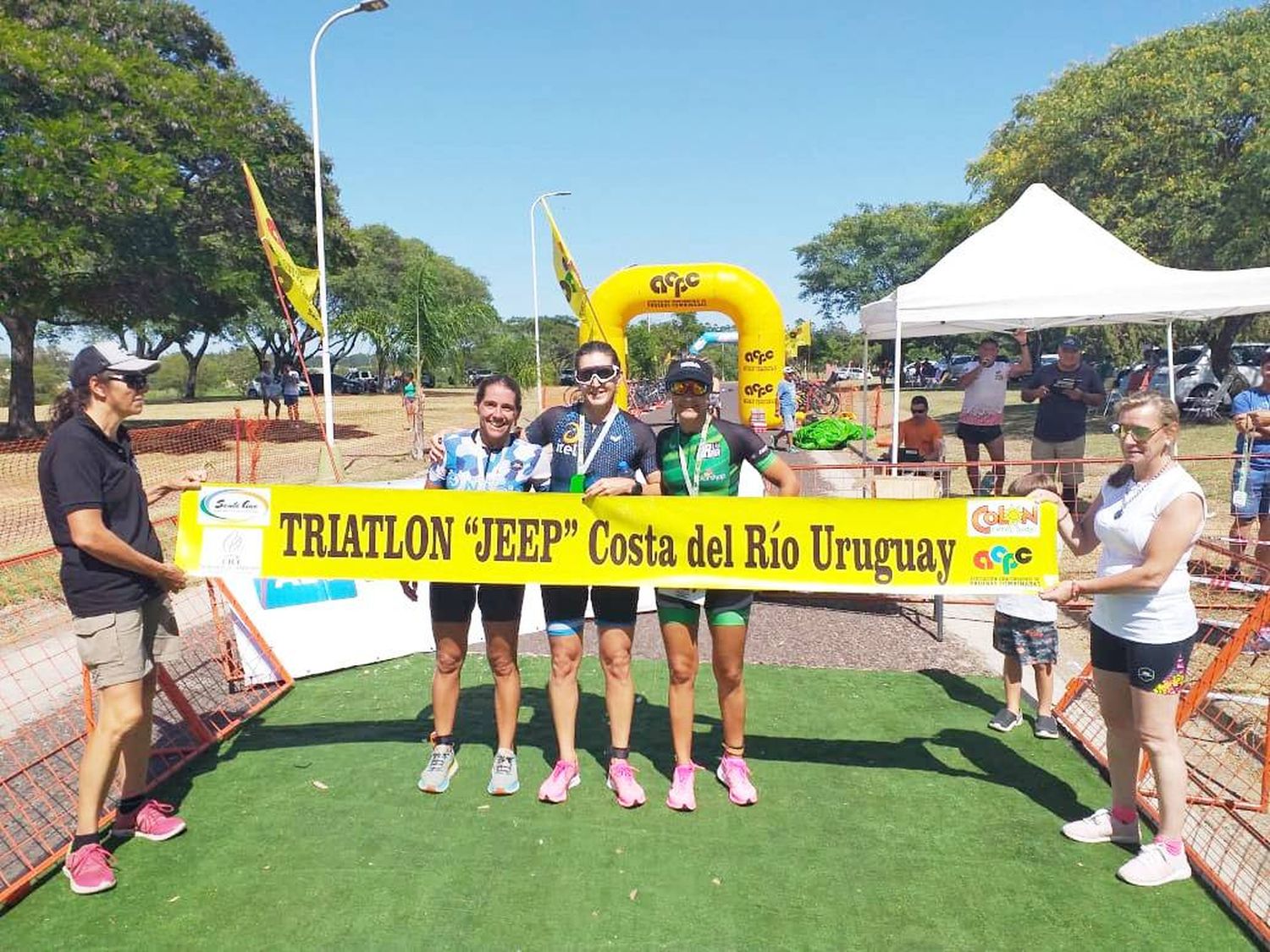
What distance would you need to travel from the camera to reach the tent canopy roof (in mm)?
7746

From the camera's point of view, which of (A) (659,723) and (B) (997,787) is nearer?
(B) (997,787)

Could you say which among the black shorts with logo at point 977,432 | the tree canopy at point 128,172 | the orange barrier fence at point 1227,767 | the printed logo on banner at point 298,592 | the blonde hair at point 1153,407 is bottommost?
the orange barrier fence at point 1227,767

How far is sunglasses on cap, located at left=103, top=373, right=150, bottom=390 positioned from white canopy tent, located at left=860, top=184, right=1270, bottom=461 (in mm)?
6660

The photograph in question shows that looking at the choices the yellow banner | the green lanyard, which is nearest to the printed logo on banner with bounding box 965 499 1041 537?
the yellow banner

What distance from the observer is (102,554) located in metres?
3.02

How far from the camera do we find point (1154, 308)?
7777mm

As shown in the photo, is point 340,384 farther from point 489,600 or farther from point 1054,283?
point 489,600

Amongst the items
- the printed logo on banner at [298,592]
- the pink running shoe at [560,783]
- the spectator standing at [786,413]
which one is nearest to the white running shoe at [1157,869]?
the pink running shoe at [560,783]

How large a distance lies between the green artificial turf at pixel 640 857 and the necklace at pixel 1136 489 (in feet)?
4.73

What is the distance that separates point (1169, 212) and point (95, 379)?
21.2 meters

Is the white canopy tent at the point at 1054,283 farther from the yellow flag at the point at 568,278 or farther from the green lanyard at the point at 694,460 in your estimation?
the green lanyard at the point at 694,460

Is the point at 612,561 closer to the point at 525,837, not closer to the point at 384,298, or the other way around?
the point at 525,837

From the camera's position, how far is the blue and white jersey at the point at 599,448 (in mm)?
3701

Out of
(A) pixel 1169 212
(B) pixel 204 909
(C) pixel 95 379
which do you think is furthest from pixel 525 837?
(A) pixel 1169 212
